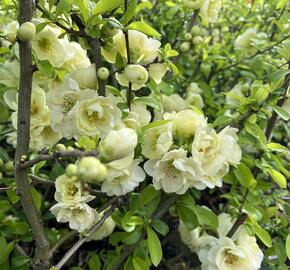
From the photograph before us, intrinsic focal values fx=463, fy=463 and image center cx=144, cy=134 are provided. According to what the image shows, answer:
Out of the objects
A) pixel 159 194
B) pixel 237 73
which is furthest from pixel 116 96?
pixel 237 73

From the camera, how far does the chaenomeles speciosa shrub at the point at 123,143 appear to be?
0.77 meters

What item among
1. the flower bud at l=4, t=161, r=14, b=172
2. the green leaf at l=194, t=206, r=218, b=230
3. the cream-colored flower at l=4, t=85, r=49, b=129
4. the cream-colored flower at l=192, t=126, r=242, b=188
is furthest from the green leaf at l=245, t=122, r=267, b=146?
the flower bud at l=4, t=161, r=14, b=172

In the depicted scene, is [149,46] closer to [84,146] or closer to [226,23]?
[84,146]

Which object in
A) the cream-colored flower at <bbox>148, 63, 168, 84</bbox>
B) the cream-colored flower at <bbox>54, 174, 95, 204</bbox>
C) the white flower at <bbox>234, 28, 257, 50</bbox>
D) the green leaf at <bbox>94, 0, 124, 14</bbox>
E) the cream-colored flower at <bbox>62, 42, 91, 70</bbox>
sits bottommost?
the cream-colored flower at <bbox>54, 174, 95, 204</bbox>

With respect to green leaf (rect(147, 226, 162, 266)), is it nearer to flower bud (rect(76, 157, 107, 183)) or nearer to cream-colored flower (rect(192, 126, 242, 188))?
cream-colored flower (rect(192, 126, 242, 188))

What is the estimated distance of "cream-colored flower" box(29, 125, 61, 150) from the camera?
1.00 m

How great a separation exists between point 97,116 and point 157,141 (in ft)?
0.39

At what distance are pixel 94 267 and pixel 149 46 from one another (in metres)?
0.56

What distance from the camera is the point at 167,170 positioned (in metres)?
0.87

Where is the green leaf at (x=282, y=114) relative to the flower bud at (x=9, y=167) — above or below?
above

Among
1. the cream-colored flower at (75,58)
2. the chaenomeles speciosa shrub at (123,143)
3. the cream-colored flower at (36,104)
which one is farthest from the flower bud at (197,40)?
the cream-colored flower at (36,104)

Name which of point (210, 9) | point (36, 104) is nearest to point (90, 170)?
point (36, 104)

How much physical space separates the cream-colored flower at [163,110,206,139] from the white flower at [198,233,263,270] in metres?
0.30

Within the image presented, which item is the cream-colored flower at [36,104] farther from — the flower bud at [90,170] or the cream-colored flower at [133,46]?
the flower bud at [90,170]
